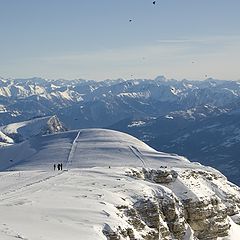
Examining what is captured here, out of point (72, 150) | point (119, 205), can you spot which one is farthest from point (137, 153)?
point (119, 205)

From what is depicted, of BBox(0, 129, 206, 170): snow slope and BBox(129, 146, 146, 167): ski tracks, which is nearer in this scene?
BBox(0, 129, 206, 170): snow slope

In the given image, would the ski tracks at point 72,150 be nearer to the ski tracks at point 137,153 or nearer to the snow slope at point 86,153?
the snow slope at point 86,153

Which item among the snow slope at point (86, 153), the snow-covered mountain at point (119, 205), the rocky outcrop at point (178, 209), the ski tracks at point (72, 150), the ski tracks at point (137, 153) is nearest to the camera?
the snow-covered mountain at point (119, 205)

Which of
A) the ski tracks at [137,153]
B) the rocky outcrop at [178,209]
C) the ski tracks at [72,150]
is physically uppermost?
the rocky outcrop at [178,209]

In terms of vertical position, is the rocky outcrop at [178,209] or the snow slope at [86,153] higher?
the rocky outcrop at [178,209]

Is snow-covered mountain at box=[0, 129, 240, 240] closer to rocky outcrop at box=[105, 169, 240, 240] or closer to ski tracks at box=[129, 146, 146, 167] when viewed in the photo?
rocky outcrop at box=[105, 169, 240, 240]

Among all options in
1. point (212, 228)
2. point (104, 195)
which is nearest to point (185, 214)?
point (212, 228)

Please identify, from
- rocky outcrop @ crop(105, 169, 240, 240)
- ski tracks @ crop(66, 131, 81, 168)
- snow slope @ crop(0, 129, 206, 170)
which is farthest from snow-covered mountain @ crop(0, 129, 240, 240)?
ski tracks @ crop(66, 131, 81, 168)

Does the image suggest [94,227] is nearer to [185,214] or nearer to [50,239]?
[50,239]

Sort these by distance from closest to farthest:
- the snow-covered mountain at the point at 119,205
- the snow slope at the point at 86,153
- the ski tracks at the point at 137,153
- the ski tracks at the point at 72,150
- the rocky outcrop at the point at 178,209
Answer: the snow-covered mountain at the point at 119,205
the rocky outcrop at the point at 178,209
the snow slope at the point at 86,153
the ski tracks at the point at 137,153
the ski tracks at the point at 72,150

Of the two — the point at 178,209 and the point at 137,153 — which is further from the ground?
the point at 178,209

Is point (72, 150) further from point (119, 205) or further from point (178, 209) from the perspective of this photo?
point (119, 205)

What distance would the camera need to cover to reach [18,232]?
3453 cm

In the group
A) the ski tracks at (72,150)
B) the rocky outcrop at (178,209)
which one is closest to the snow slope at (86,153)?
the ski tracks at (72,150)
